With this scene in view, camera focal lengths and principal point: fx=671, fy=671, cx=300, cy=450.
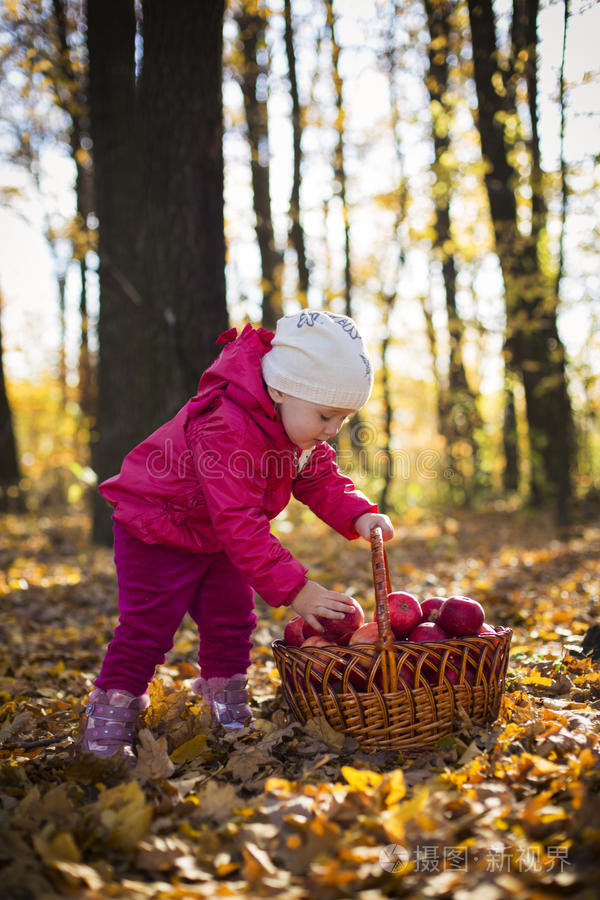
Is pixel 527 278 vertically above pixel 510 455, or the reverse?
pixel 527 278

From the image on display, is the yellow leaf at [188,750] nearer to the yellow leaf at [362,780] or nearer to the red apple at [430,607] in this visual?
the yellow leaf at [362,780]

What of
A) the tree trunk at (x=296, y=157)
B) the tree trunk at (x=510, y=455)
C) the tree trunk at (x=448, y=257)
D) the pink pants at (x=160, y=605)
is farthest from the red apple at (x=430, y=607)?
the tree trunk at (x=510, y=455)

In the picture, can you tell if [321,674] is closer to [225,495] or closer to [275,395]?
[225,495]

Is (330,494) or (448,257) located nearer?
(330,494)

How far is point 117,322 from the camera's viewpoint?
7.58 meters

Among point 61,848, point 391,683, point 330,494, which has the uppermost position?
point 330,494

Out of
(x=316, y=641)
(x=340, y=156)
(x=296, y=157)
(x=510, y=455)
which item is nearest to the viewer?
(x=316, y=641)

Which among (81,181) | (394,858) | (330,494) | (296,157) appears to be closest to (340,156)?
(296,157)

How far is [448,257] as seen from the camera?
44.4ft

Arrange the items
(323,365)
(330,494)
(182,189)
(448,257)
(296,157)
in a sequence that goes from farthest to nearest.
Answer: (448,257), (296,157), (182,189), (330,494), (323,365)

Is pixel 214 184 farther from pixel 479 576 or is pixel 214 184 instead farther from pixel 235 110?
pixel 235 110

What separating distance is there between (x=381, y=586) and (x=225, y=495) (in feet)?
2.11

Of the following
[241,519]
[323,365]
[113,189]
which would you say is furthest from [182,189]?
[241,519]

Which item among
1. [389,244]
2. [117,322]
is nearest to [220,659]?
[117,322]
